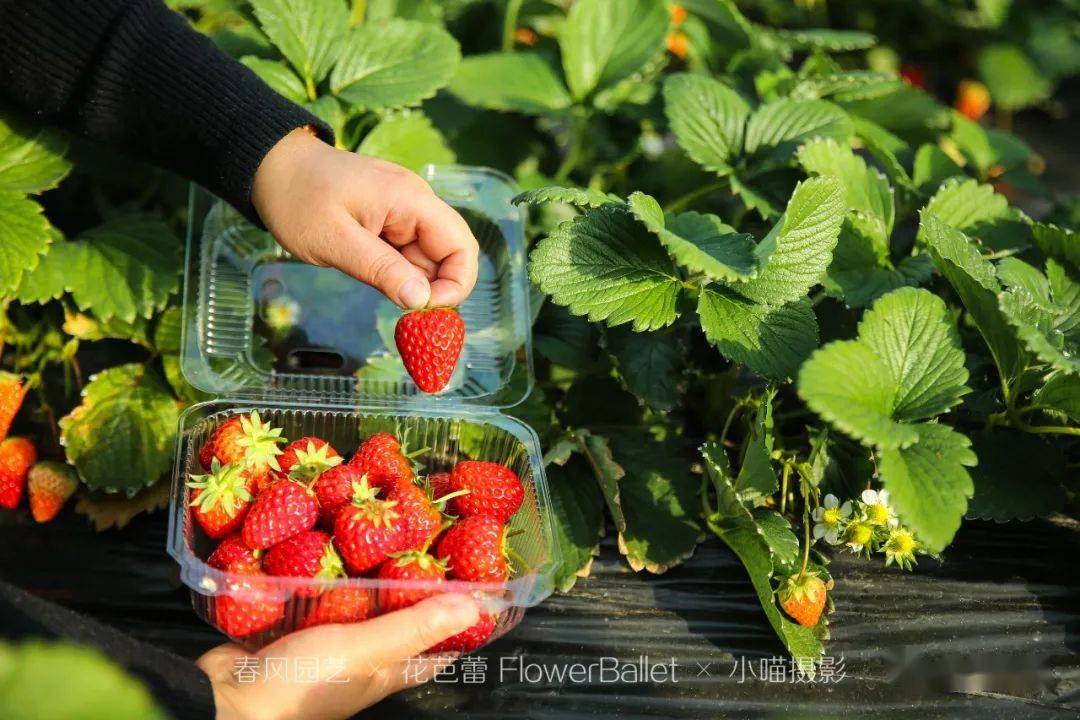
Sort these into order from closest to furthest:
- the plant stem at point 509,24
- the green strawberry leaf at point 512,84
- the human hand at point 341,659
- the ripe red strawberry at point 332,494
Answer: the human hand at point 341,659
the ripe red strawberry at point 332,494
the green strawberry leaf at point 512,84
the plant stem at point 509,24

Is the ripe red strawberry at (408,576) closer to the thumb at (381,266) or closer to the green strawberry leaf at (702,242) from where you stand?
the thumb at (381,266)

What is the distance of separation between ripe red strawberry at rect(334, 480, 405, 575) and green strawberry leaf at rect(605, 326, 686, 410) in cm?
41

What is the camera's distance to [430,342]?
1.12m

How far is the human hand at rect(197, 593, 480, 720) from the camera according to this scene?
947 mm

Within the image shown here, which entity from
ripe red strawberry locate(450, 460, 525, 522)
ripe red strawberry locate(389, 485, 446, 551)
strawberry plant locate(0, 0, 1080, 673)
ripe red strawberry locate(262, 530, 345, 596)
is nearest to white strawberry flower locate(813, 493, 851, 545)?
strawberry plant locate(0, 0, 1080, 673)

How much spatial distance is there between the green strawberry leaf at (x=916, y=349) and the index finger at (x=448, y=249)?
0.46m

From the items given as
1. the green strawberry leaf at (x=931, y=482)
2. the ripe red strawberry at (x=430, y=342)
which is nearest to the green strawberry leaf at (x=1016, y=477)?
the green strawberry leaf at (x=931, y=482)

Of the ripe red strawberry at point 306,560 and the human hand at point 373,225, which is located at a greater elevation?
the human hand at point 373,225

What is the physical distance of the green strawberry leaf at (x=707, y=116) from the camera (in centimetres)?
144

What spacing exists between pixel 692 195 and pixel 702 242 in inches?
13.3

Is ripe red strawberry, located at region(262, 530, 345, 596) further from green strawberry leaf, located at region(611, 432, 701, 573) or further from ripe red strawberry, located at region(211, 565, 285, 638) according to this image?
green strawberry leaf, located at region(611, 432, 701, 573)

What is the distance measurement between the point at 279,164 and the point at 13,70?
384 mm

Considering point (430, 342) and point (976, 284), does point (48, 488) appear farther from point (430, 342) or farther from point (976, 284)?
point (976, 284)

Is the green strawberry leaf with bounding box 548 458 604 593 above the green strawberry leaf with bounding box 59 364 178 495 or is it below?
below
